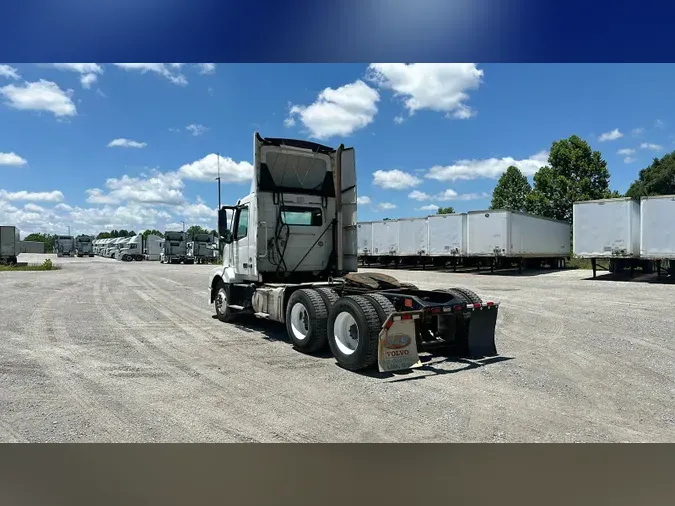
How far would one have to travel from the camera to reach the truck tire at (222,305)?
10.8m

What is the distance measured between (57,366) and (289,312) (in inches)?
140

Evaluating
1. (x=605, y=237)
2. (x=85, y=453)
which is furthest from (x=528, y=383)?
(x=605, y=237)

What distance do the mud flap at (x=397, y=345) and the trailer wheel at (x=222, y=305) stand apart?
16.8 ft

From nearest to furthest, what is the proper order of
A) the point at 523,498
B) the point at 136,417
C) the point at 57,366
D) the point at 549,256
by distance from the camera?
the point at 523,498, the point at 136,417, the point at 57,366, the point at 549,256

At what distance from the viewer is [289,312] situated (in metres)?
8.42

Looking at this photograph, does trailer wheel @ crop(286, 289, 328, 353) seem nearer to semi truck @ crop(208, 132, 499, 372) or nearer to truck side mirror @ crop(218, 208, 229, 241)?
semi truck @ crop(208, 132, 499, 372)

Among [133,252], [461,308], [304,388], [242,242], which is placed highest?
[133,252]

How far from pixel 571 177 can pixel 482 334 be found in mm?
35670

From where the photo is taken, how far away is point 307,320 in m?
8.08

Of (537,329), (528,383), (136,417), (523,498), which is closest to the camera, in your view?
(523,498)

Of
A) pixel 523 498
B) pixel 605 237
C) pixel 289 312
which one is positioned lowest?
pixel 523 498

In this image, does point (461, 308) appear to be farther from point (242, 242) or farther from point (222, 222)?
point (222, 222)

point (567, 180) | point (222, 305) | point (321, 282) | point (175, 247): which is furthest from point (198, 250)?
point (321, 282)
